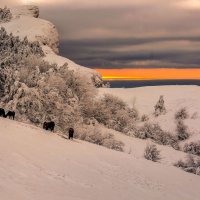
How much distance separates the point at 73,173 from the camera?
25531 mm

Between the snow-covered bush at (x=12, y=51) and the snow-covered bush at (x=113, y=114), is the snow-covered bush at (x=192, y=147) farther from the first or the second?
the snow-covered bush at (x=12, y=51)

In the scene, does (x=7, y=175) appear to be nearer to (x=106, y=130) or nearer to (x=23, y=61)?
(x=106, y=130)

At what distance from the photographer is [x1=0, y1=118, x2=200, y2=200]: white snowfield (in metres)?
20.8

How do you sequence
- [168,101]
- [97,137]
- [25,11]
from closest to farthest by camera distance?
1. [97,137]
2. [168,101]
3. [25,11]

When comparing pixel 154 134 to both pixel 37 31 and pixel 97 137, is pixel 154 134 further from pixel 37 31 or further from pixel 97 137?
pixel 37 31

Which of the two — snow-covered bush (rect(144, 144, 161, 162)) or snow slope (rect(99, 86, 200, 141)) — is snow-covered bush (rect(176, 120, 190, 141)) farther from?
snow-covered bush (rect(144, 144, 161, 162))

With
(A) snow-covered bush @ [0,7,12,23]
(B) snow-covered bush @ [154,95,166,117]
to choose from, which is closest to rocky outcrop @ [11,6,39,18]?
(A) snow-covered bush @ [0,7,12,23]

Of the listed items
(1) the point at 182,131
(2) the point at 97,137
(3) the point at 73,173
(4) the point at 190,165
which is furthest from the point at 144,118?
(3) the point at 73,173

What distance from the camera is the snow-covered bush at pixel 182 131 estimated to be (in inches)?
3142

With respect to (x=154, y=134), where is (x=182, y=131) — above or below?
below

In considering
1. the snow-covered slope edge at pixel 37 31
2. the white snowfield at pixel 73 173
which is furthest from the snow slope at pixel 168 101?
the white snowfield at pixel 73 173

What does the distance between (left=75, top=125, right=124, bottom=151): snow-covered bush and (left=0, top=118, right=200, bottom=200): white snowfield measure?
11.6 metres

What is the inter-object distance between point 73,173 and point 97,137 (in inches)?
883

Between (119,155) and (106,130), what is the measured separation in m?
18.8
